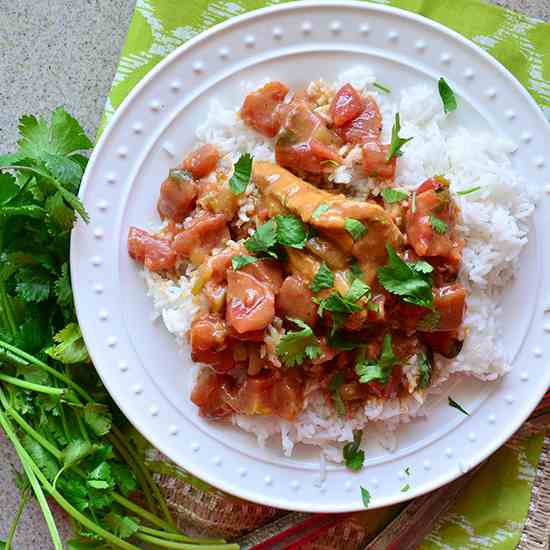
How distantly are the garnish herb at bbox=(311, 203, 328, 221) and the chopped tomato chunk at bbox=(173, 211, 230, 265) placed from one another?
498mm

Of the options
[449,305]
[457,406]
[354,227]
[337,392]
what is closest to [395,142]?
[354,227]

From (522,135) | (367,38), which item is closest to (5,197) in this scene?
(367,38)

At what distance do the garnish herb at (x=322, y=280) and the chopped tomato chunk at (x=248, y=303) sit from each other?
7.2 inches

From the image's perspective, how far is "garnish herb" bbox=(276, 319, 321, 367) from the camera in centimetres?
278

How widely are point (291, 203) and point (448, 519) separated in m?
1.87

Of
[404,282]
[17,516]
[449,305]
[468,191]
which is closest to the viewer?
[404,282]

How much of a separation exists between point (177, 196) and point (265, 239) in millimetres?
504

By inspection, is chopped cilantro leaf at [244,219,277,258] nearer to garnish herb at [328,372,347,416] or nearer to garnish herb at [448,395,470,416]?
garnish herb at [328,372,347,416]

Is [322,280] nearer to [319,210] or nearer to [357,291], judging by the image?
[357,291]

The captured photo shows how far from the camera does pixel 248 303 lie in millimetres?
2783

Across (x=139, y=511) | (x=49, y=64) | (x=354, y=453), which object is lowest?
(x=139, y=511)

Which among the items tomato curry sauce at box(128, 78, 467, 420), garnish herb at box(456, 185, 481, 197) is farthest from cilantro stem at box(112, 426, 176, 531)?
garnish herb at box(456, 185, 481, 197)

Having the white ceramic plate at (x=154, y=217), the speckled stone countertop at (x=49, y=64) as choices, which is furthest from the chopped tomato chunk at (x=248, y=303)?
the speckled stone countertop at (x=49, y=64)

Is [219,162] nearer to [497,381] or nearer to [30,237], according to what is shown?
[30,237]
